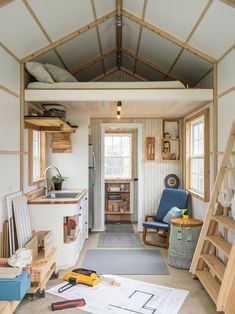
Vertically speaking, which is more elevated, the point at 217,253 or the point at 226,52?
the point at 226,52

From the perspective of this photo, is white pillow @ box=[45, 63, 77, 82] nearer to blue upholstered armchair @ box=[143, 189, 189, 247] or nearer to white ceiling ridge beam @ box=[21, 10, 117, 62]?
white ceiling ridge beam @ box=[21, 10, 117, 62]

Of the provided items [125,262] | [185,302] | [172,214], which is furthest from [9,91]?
[172,214]

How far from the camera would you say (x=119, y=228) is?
658 cm

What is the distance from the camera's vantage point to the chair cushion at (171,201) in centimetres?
540

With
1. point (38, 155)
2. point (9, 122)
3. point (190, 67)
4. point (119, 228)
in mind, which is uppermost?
point (190, 67)

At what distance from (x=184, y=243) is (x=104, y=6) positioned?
3341 mm

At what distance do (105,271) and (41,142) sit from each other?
8.29ft

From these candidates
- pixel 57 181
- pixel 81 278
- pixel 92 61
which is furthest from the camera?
pixel 57 181

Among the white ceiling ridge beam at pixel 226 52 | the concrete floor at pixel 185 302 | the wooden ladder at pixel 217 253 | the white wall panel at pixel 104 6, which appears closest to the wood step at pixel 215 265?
the wooden ladder at pixel 217 253

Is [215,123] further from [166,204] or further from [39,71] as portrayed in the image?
[39,71]

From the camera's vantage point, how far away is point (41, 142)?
17.2 ft

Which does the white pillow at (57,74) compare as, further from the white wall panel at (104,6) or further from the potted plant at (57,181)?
the potted plant at (57,181)

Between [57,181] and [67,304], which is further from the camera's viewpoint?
[57,181]

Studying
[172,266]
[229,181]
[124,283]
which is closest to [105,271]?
[124,283]
